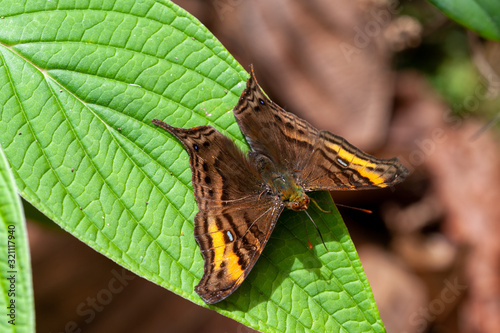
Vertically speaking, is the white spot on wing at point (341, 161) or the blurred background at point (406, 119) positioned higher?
the white spot on wing at point (341, 161)

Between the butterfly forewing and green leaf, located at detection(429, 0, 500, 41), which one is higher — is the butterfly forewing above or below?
below

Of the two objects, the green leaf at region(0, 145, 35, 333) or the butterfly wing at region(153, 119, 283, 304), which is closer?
the green leaf at region(0, 145, 35, 333)

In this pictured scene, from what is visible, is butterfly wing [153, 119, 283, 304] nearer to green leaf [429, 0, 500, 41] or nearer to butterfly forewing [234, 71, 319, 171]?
butterfly forewing [234, 71, 319, 171]

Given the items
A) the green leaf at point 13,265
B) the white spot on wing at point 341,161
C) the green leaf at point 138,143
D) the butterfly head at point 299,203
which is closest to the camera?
the green leaf at point 13,265

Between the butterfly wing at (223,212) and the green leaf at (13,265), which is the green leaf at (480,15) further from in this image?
the green leaf at (13,265)

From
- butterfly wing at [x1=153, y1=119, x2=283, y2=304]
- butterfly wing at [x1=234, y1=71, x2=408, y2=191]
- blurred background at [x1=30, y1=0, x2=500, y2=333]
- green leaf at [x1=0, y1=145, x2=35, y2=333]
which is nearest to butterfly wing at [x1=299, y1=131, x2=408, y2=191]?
butterfly wing at [x1=234, y1=71, x2=408, y2=191]

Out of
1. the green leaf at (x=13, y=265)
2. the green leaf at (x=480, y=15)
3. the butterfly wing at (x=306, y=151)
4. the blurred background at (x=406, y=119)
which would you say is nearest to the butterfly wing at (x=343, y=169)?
the butterfly wing at (x=306, y=151)

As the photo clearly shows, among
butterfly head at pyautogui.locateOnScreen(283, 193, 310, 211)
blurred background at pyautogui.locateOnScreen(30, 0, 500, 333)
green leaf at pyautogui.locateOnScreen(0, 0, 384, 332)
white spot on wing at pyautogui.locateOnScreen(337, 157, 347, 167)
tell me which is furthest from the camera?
blurred background at pyautogui.locateOnScreen(30, 0, 500, 333)

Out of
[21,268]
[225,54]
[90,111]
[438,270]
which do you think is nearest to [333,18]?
[438,270]
